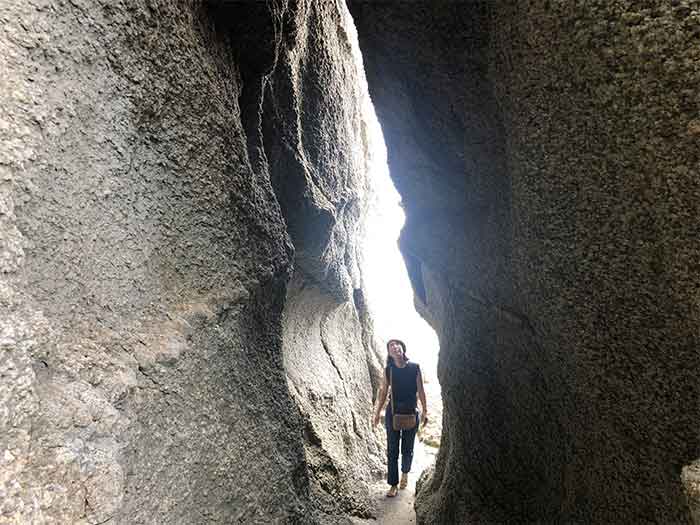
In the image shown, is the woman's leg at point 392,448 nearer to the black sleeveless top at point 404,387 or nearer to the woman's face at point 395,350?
the black sleeveless top at point 404,387

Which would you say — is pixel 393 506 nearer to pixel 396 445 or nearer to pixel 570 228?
pixel 396 445

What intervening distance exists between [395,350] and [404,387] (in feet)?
0.93

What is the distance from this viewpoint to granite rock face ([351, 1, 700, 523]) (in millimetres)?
1251

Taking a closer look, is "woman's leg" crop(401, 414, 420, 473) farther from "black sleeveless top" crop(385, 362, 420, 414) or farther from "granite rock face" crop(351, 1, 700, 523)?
"granite rock face" crop(351, 1, 700, 523)

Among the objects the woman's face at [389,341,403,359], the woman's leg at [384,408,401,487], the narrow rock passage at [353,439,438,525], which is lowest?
the narrow rock passage at [353,439,438,525]

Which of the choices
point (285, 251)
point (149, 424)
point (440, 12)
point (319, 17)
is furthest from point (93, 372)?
point (319, 17)

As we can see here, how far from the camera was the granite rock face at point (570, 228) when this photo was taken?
125cm

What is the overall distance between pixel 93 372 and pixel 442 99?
2.03 m

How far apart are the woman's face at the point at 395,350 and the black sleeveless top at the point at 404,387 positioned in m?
0.09

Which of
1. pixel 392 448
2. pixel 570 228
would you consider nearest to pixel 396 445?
pixel 392 448

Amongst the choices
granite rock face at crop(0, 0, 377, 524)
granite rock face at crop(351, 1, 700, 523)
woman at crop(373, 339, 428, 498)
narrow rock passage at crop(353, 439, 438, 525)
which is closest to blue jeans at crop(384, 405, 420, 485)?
woman at crop(373, 339, 428, 498)

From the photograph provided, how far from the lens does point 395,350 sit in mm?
3791

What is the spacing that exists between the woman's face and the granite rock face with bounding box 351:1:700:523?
2.88ft

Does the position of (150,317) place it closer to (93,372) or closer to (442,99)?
(93,372)
